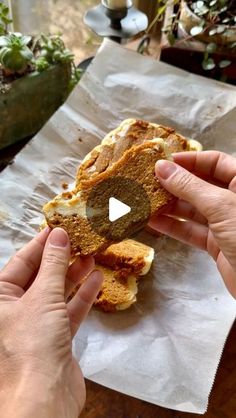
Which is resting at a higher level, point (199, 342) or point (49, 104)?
point (49, 104)

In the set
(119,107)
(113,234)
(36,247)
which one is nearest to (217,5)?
(119,107)

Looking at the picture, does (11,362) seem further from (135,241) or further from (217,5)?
(217,5)

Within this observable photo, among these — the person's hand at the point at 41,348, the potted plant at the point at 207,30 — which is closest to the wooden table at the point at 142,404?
the person's hand at the point at 41,348

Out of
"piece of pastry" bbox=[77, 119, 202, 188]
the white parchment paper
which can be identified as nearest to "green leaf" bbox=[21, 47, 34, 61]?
the white parchment paper

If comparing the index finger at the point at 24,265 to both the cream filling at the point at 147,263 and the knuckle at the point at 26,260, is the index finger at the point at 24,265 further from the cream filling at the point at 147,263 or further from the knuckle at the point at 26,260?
the cream filling at the point at 147,263

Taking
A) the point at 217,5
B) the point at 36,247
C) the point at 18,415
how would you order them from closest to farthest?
the point at 18,415
the point at 36,247
the point at 217,5

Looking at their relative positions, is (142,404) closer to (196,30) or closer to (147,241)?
(147,241)

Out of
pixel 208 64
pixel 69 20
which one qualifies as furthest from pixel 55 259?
pixel 69 20
